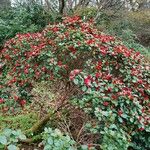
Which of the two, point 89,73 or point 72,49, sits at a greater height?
point 72,49

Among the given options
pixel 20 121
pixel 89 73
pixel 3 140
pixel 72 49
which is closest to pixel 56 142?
pixel 3 140

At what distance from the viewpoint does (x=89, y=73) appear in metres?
5.49

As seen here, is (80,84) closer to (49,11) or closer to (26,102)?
(26,102)

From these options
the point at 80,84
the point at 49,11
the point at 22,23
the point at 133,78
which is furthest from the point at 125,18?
the point at 80,84

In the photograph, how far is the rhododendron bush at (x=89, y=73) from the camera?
4684mm

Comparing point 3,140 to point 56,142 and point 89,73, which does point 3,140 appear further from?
point 89,73

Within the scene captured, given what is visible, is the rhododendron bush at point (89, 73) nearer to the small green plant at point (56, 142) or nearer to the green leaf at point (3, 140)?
the small green plant at point (56, 142)

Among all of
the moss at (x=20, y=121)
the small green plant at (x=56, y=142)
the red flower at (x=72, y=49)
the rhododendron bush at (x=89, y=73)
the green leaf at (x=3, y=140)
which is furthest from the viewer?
the red flower at (x=72, y=49)

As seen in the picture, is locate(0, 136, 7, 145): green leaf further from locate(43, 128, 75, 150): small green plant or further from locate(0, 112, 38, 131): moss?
locate(0, 112, 38, 131): moss

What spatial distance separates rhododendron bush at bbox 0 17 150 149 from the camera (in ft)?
15.4

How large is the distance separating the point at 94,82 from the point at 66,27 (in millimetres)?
1888

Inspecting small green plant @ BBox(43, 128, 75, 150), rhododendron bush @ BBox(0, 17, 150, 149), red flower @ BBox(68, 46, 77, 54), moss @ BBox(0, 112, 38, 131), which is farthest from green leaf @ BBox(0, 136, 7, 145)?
red flower @ BBox(68, 46, 77, 54)

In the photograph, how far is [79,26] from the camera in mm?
6469

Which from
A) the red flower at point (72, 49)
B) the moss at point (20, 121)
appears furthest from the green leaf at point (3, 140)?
the red flower at point (72, 49)
